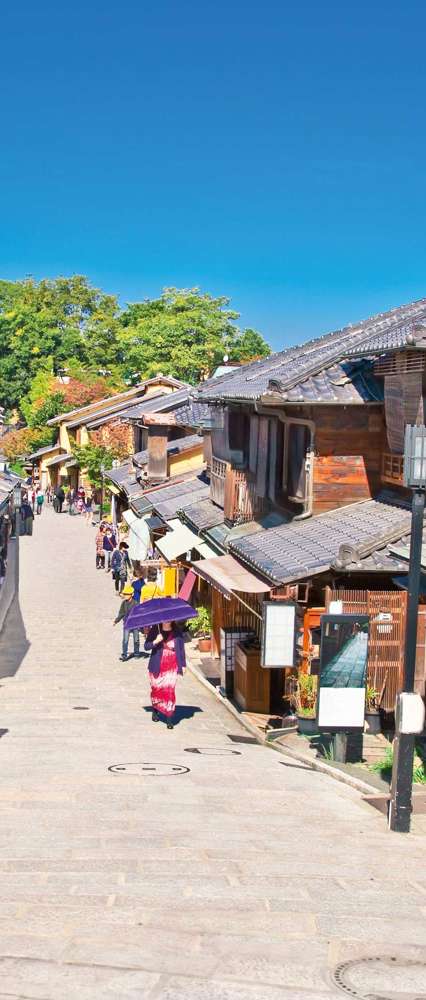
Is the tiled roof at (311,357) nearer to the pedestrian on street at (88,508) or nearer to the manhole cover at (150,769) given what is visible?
the manhole cover at (150,769)

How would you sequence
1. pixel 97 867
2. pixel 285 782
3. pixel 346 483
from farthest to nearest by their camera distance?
pixel 346 483, pixel 285 782, pixel 97 867

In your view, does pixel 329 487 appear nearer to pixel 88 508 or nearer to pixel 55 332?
pixel 88 508

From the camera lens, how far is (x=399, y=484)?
16.8 meters

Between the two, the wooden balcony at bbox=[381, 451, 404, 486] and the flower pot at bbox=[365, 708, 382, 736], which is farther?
the wooden balcony at bbox=[381, 451, 404, 486]

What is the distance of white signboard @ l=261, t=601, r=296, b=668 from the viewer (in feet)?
47.7

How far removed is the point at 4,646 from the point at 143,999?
20.2 m

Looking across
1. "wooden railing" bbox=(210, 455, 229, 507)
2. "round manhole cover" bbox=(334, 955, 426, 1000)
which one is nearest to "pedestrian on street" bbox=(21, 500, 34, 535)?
"wooden railing" bbox=(210, 455, 229, 507)

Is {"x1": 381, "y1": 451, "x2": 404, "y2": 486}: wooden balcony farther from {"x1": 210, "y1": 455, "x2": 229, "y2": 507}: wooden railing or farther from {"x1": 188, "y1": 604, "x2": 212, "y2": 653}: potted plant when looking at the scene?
{"x1": 188, "y1": 604, "x2": 212, "y2": 653}: potted plant

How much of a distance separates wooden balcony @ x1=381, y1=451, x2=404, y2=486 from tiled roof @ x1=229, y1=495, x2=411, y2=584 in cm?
35

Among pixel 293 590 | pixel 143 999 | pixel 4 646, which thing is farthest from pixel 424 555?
pixel 4 646

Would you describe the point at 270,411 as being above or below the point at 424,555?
above

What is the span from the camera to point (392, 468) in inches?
680

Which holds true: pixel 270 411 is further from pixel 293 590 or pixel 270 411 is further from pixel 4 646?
pixel 4 646

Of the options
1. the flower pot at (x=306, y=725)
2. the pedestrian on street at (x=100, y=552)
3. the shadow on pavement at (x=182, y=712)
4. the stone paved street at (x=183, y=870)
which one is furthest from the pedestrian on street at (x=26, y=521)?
the flower pot at (x=306, y=725)
